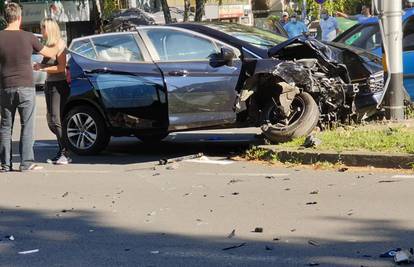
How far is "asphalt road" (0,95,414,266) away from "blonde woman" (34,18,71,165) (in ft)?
1.72

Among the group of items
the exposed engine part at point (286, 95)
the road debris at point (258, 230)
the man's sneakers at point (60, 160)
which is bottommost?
the road debris at point (258, 230)

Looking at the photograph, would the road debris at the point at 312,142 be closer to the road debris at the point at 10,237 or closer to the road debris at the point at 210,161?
the road debris at the point at 210,161

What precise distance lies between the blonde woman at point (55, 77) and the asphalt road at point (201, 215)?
0.53 m

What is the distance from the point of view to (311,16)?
3156 cm

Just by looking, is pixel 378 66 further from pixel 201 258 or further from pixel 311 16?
pixel 311 16

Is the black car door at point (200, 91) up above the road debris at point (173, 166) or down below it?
above

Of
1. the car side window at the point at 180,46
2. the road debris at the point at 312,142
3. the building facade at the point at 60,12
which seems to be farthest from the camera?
the building facade at the point at 60,12

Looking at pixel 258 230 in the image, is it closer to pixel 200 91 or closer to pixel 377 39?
pixel 200 91

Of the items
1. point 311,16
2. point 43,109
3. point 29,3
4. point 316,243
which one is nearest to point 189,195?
point 316,243

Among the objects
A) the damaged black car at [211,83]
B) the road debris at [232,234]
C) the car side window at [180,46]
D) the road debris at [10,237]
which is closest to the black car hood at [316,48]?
the damaged black car at [211,83]

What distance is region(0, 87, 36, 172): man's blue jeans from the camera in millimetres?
8766

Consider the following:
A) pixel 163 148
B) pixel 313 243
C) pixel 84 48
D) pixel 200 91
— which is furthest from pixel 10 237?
pixel 163 148

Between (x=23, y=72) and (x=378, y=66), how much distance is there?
487 cm

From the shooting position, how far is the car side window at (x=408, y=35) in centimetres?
1185
